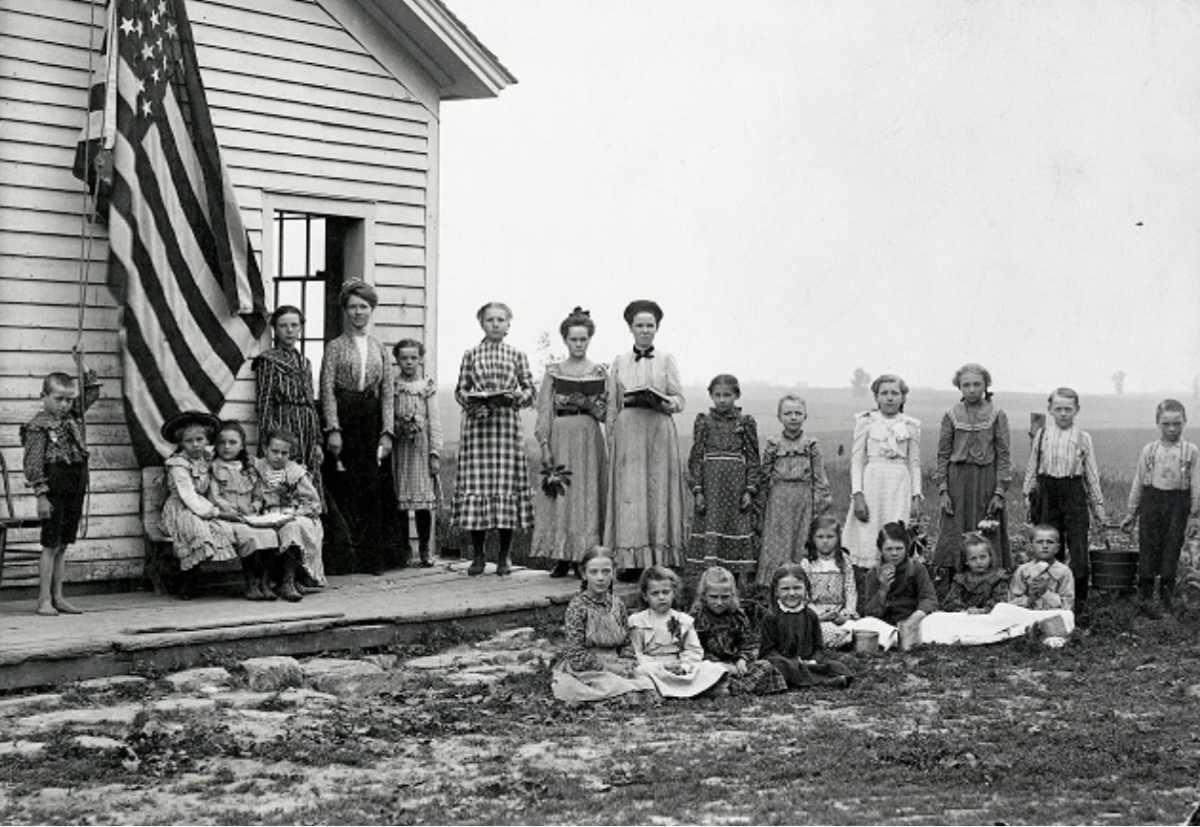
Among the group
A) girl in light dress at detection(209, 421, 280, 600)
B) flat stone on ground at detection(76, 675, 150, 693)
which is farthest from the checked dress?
flat stone on ground at detection(76, 675, 150, 693)

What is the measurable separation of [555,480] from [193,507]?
271 cm

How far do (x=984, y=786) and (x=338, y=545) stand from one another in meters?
6.83

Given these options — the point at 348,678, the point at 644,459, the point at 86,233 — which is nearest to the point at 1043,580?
the point at 644,459

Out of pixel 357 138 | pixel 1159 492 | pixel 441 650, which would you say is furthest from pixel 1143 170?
pixel 441 650

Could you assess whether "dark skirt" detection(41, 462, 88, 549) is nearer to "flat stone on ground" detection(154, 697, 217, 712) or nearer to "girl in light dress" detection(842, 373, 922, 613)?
"flat stone on ground" detection(154, 697, 217, 712)

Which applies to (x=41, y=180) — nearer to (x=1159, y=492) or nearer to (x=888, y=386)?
(x=888, y=386)

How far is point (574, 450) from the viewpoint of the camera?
1252 centimetres

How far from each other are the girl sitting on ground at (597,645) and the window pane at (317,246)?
5.17 metres

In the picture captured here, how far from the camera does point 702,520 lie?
12.3 m

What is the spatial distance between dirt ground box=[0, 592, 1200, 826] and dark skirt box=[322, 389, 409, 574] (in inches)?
102

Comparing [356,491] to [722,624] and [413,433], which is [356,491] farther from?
[722,624]

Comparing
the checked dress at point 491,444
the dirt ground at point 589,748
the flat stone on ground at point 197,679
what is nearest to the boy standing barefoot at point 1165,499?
the dirt ground at point 589,748

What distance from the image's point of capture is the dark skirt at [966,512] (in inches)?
492

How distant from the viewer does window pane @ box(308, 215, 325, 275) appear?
13.7 metres
